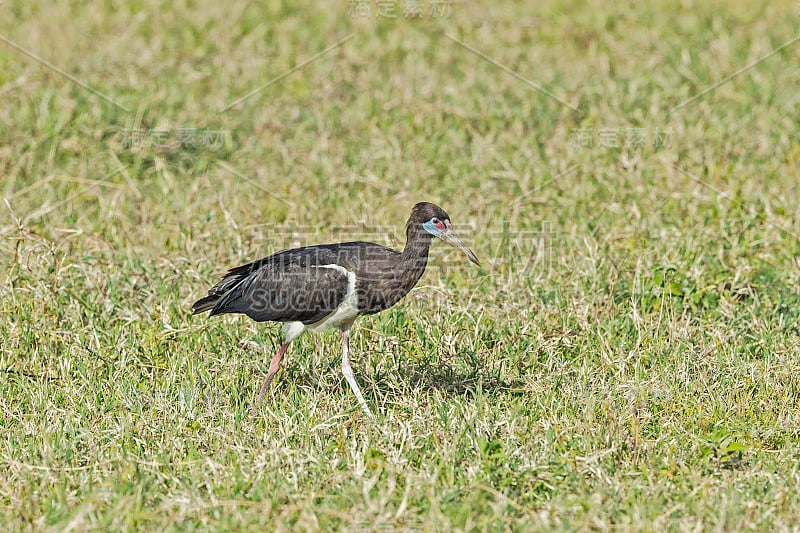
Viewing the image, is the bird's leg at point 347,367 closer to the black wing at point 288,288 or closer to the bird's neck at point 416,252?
the black wing at point 288,288

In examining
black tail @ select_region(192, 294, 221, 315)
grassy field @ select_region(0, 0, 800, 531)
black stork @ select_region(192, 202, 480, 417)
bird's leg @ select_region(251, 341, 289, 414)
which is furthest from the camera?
black tail @ select_region(192, 294, 221, 315)

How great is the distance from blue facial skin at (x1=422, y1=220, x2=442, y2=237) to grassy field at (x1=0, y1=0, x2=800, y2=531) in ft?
2.57

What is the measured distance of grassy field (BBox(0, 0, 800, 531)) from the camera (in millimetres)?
4785

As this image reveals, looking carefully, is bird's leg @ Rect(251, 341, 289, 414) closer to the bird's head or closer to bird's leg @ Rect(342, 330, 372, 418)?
bird's leg @ Rect(342, 330, 372, 418)

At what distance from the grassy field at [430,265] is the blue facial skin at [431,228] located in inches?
30.8

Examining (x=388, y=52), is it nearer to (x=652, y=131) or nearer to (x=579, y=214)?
(x=652, y=131)

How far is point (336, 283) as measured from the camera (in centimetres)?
561

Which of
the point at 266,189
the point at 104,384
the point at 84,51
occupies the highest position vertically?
the point at 84,51

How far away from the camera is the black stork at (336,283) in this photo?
5598 millimetres

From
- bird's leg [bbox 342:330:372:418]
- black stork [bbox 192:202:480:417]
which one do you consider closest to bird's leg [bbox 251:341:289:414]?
black stork [bbox 192:202:480:417]

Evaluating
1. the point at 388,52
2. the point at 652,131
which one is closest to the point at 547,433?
the point at 652,131

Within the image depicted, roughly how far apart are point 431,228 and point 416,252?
0.14 m

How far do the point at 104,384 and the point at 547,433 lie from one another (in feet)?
7.65

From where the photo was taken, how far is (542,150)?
904 cm
